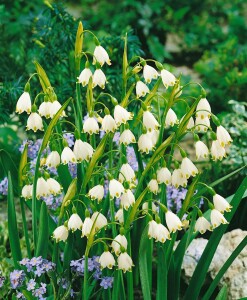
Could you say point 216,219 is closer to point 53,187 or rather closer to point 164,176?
point 164,176

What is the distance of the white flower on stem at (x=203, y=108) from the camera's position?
2484 millimetres

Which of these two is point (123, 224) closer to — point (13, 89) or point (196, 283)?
point (196, 283)

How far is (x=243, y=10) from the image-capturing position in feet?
25.0

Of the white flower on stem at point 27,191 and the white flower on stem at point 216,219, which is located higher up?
the white flower on stem at point 216,219

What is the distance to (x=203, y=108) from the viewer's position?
2484 millimetres

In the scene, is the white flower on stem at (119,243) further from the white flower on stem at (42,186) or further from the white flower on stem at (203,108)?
the white flower on stem at (203,108)

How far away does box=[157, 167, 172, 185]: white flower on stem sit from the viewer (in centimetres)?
251

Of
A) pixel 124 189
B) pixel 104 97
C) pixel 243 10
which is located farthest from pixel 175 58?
pixel 124 189

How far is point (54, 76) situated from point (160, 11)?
3338 mm

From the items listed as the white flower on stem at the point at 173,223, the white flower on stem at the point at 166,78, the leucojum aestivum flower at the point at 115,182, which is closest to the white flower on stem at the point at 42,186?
the leucojum aestivum flower at the point at 115,182

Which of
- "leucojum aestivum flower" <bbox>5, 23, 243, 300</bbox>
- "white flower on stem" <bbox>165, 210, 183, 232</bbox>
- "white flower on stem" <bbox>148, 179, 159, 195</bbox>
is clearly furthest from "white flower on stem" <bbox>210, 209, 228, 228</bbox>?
"white flower on stem" <bbox>148, 179, 159, 195</bbox>

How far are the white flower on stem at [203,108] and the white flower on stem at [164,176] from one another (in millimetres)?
252

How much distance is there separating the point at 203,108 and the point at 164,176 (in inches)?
12.1

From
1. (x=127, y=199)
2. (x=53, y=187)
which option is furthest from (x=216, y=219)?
(x=53, y=187)
